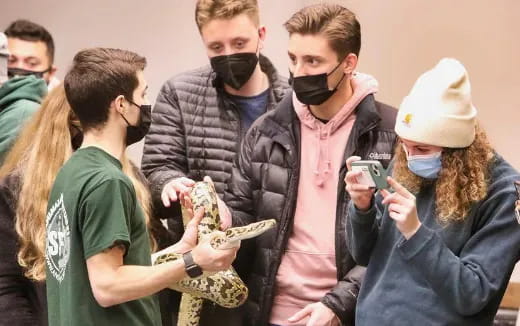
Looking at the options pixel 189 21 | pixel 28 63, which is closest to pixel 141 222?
pixel 28 63

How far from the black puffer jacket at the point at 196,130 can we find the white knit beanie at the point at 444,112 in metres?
1.15

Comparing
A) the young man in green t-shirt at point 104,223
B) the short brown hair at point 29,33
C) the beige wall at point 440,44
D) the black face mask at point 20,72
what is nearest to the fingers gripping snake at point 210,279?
the young man in green t-shirt at point 104,223

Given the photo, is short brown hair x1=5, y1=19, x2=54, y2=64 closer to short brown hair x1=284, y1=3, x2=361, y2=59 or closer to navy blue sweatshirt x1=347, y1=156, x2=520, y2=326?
short brown hair x1=284, y1=3, x2=361, y2=59

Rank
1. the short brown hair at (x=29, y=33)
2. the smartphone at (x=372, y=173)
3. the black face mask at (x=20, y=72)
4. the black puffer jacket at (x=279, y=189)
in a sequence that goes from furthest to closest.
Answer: the short brown hair at (x=29, y=33) → the black face mask at (x=20, y=72) → the black puffer jacket at (x=279, y=189) → the smartphone at (x=372, y=173)

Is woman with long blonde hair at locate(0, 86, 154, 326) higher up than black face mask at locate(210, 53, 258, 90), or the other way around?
black face mask at locate(210, 53, 258, 90)

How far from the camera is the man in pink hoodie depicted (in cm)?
304

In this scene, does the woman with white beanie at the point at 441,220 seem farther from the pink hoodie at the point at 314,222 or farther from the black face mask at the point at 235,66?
the black face mask at the point at 235,66

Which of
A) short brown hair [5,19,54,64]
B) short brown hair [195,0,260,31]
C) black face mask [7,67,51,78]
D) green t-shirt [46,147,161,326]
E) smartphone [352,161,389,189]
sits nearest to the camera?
green t-shirt [46,147,161,326]

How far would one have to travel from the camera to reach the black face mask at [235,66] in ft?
11.6

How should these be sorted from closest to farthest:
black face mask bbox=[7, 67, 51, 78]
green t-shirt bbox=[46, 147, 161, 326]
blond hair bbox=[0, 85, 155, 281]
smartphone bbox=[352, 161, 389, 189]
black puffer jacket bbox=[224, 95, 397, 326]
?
Result: green t-shirt bbox=[46, 147, 161, 326] → smartphone bbox=[352, 161, 389, 189] → blond hair bbox=[0, 85, 155, 281] → black puffer jacket bbox=[224, 95, 397, 326] → black face mask bbox=[7, 67, 51, 78]

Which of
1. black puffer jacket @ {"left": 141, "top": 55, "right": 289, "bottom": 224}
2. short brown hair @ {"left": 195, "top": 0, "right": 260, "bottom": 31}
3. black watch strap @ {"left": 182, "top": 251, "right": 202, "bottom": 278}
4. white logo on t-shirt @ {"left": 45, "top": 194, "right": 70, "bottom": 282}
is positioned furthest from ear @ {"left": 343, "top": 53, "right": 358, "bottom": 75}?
white logo on t-shirt @ {"left": 45, "top": 194, "right": 70, "bottom": 282}

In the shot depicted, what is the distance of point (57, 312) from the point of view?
2.49 metres

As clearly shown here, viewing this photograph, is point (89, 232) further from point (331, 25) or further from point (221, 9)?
point (221, 9)

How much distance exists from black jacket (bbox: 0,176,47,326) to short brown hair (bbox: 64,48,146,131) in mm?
556
